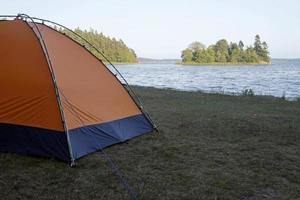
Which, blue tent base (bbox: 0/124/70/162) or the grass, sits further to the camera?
blue tent base (bbox: 0/124/70/162)

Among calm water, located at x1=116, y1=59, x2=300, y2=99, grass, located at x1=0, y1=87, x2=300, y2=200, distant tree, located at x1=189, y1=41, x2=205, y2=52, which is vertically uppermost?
distant tree, located at x1=189, y1=41, x2=205, y2=52

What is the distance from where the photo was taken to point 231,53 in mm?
122375

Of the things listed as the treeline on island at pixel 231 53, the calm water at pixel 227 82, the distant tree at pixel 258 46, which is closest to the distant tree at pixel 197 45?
the treeline on island at pixel 231 53

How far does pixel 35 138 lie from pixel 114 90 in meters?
2.10

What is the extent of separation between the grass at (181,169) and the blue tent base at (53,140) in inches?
6.1

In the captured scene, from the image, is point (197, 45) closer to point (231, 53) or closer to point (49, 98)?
point (231, 53)

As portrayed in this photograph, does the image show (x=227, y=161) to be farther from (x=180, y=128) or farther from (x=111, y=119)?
(x=180, y=128)

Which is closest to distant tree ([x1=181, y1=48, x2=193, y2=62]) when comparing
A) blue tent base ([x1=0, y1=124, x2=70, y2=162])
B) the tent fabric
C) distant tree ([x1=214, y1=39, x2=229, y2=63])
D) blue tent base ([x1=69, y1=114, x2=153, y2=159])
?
distant tree ([x1=214, y1=39, x2=229, y2=63])

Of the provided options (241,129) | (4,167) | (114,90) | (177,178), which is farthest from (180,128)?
(4,167)

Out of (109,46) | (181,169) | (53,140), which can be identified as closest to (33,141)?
(53,140)

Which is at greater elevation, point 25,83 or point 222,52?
point 25,83

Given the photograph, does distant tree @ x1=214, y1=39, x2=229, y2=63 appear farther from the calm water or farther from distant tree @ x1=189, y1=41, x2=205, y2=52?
the calm water

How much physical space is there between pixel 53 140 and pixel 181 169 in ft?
6.97

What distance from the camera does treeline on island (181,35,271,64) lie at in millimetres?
119562
